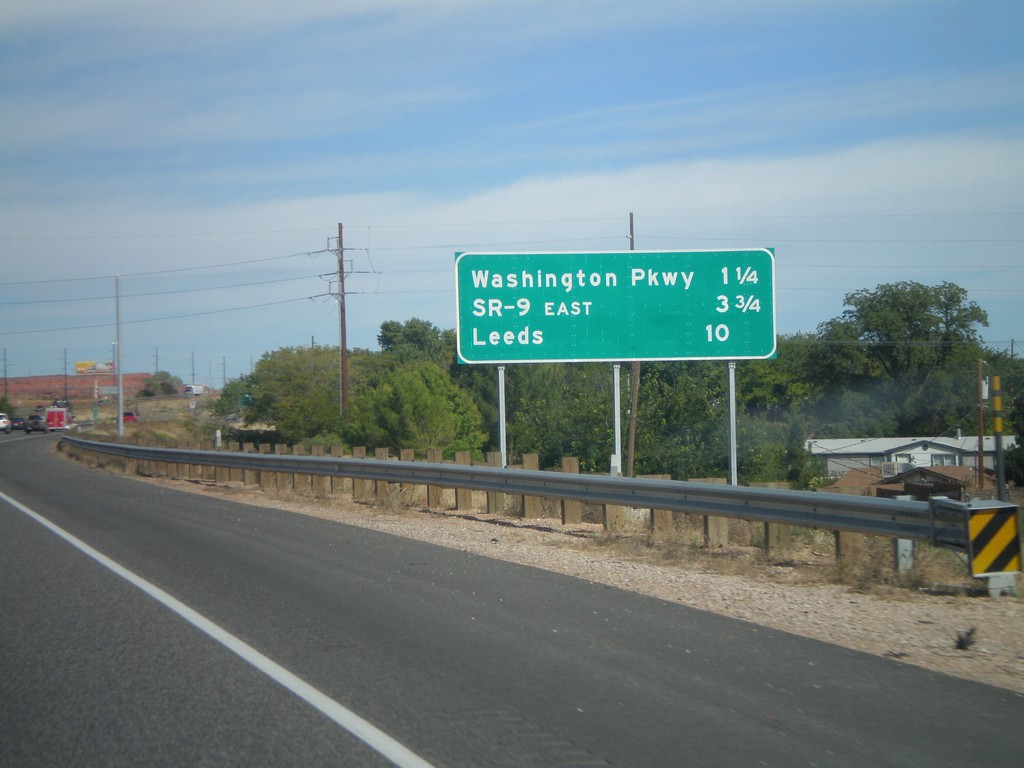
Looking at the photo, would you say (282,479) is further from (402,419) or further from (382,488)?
(402,419)

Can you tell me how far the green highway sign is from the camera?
18.2 m

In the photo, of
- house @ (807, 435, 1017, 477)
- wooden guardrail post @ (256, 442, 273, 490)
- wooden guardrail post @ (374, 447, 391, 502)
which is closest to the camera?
wooden guardrail post @ (374, 447, 391, 502)

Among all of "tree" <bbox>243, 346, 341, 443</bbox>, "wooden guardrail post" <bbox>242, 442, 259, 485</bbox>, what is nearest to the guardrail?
"wooden guardrail post" <bbox>242, 442, 259, 485</bbox>

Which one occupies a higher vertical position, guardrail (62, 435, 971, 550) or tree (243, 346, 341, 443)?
tree (243, 346, 341, 443)

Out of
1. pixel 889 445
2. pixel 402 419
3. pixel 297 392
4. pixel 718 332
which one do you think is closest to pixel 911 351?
pixel 889 445

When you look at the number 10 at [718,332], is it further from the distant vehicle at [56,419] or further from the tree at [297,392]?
the distant vehicle at [56,419]

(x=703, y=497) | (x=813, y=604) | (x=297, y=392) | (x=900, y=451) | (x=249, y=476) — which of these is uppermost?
(x=297, y=392)

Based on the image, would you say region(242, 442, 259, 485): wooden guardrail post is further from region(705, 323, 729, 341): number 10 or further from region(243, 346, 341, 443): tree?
region(243, 346, 341, 443): tree

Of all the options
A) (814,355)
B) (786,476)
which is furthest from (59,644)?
(814,355)

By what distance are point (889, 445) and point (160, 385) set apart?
425ft

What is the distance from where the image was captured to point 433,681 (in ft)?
20.8

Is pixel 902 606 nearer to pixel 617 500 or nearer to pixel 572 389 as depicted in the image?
pixel 617 500

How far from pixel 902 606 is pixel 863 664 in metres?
2.04

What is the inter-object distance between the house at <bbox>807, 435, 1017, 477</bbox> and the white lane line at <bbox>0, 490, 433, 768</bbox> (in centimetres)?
4079
